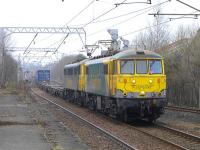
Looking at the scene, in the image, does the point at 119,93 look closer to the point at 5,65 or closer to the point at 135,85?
the point at 135,85

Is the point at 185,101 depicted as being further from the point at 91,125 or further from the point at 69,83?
the point at 91,125

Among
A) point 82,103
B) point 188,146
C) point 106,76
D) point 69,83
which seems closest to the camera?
point 188,146

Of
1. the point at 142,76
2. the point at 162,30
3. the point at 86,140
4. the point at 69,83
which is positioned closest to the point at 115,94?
the point at 142,76

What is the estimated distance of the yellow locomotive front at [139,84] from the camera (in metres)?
22.1

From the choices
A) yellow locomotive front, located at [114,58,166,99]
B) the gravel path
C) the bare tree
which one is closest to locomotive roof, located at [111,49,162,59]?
yellow locomotive front, located at [114,58,166,99]

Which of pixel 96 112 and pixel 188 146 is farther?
pixel 96 112

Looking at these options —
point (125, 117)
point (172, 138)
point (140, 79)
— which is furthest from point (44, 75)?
point (172, 138)

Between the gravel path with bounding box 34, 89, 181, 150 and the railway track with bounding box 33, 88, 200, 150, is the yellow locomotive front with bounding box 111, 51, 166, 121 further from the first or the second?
the railway track with bounding box 33, 88, 200, 150

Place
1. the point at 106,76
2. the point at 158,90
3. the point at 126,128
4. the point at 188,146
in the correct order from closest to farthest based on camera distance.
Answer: the point at 188,146 < the point at 126,128 < the point at 158,90 < the point at 106,76

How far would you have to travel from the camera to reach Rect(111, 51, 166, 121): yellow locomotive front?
72.4 ft

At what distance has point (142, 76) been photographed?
885 inches

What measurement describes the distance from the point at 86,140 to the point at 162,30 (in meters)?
42.1

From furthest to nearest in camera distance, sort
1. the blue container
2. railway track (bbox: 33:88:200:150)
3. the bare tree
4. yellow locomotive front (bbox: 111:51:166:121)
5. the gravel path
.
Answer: the blue container < the bare tree < yellow locomotive front (bbox: 111:51:166:121) < the gravel path < railway track (bbox: 33:88:200:150)

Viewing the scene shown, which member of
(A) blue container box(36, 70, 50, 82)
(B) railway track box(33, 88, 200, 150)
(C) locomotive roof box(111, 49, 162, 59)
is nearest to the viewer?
(B) railway track box(33, 88, 200, 150)
